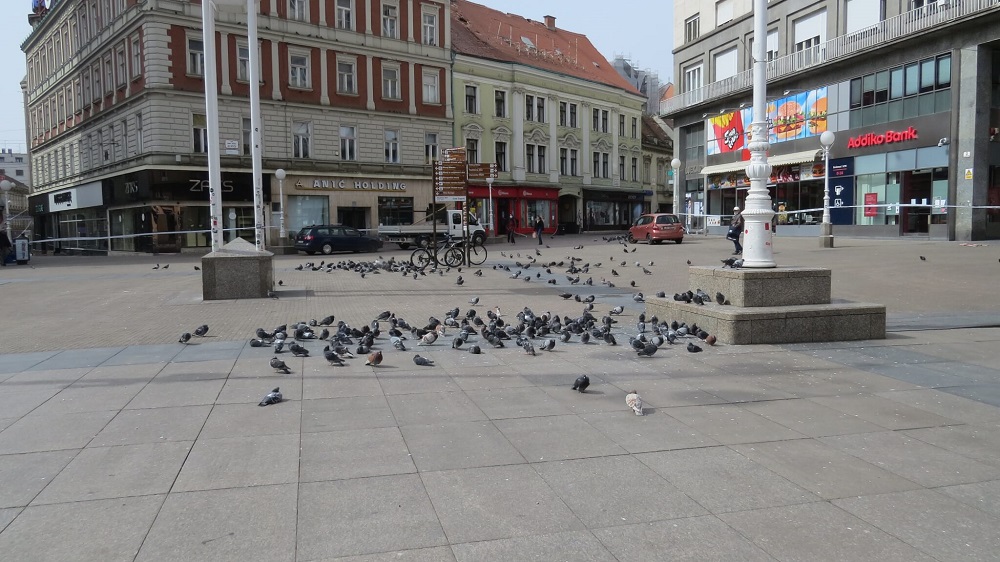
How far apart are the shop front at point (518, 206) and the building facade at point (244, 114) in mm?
5289

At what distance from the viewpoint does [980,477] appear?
4027 mm

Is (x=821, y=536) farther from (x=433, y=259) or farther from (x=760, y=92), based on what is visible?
(x=433, y=259)

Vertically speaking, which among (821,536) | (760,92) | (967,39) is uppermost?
(967,39)

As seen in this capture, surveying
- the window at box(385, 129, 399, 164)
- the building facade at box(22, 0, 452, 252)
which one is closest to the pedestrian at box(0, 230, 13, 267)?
the building facade at box(22, 0, 452, 252)

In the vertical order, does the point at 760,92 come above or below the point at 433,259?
above

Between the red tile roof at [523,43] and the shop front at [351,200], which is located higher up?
the red tile roof at [523,43]

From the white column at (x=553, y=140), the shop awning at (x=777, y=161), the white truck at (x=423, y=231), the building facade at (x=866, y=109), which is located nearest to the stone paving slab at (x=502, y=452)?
the building facade at (x=866, y=109)

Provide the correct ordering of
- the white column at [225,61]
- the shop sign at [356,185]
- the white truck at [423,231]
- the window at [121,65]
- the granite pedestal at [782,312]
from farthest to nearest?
the shop sign at [356,185], the window at [121,65], the white column at [225,61], the white truck at [423,231], the granite pedestal at [782,312]

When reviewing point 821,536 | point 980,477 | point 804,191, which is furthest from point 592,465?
point 804,191

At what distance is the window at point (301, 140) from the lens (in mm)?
38562

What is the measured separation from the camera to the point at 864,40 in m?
31.3

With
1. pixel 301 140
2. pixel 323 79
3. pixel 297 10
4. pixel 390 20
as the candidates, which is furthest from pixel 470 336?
pixel 390 20

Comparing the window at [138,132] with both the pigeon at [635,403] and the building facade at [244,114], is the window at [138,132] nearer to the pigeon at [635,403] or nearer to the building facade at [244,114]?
the building facade at [244,114]

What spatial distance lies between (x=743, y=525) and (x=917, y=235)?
30.7m
